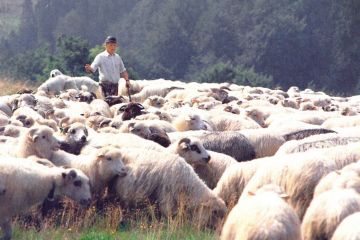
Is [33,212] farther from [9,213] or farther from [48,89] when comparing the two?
[48,89]

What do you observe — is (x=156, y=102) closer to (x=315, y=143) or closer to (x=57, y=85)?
(x=57, y=85)

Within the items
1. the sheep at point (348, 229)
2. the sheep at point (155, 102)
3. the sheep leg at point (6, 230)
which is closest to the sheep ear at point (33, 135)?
the sheep leg at point (6, 230)

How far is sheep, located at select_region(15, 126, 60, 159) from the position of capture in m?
12.0

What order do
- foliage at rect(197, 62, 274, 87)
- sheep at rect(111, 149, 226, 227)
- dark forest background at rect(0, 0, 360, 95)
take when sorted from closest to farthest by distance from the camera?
sheep at rect(111, 149, 226, 227) → foliage at rect(197, 62, 274, 87) → dark forest background at rect(0, 0, 360, 95)

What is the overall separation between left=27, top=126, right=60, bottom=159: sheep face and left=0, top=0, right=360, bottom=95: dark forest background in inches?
1644

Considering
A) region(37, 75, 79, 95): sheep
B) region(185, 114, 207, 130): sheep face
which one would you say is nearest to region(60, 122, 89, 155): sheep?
region(185, 114, 207, 130): sheep face

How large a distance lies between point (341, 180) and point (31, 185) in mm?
3554

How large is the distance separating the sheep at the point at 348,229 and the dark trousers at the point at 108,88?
524 inches

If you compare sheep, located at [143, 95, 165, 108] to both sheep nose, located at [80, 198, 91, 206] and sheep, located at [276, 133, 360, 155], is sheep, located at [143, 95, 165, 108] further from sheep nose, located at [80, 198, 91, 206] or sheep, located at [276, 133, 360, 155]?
sheep nose, located at [80, 198, 91, 206]

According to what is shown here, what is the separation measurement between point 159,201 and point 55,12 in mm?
86811

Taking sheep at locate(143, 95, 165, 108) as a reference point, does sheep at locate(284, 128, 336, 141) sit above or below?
above

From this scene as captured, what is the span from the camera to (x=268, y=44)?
6919 centimetres

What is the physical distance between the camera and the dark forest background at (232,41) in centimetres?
6531

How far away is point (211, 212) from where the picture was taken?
36.4ft
